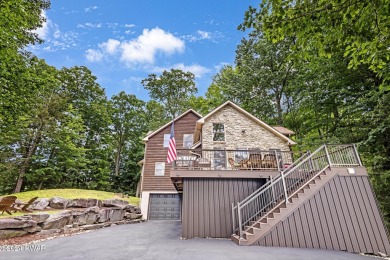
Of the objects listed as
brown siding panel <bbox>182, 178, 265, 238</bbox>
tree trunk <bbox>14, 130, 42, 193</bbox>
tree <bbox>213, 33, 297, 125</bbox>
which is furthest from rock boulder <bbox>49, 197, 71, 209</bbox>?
tree <bbox>213, 33, 297, 125</bbox>

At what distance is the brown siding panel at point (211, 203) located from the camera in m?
8.34

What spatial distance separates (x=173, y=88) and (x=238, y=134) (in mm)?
15518

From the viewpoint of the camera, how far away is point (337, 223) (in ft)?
23.2

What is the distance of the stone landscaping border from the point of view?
6.93m

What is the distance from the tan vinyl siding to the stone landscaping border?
8.35 feet

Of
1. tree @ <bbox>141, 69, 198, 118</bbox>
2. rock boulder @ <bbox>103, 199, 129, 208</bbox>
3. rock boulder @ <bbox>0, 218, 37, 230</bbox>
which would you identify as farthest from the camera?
tree @ <bbox>141, 69, 198, 118</bbox>

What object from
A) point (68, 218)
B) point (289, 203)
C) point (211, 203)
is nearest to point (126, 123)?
point (68, 218)

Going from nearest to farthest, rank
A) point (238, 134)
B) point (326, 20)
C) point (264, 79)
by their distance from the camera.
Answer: point (326, 20) → point (238, 134) → point (264, 79)

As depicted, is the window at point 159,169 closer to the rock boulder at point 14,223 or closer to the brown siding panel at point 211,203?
the brown siding panel at point 211,203

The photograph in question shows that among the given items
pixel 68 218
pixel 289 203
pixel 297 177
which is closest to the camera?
pixel 289 203

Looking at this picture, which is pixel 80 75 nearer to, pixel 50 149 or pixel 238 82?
pixel 50 149

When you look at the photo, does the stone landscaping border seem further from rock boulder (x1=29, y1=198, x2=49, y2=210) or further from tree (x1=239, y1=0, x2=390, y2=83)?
tree (x1=239, y1=0, x2=390, y2=83)

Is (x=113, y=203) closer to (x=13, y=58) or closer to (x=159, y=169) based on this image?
(x=159, y=169)

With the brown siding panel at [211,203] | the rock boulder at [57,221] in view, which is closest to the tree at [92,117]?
the rock boulder at [57,221]
